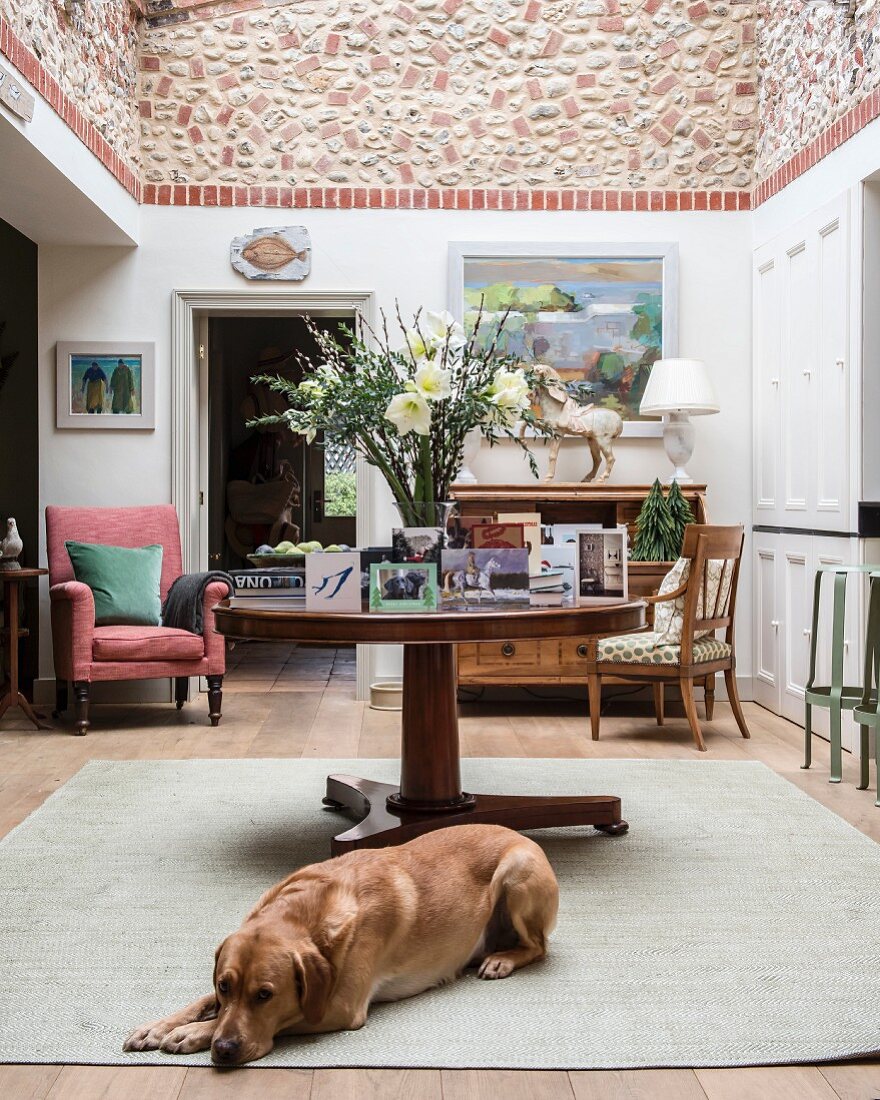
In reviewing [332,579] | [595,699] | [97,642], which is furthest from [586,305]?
[332,579]

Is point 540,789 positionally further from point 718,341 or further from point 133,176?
point 133,176

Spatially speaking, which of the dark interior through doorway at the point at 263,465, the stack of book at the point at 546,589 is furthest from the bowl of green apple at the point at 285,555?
the dark interior through doorway at the point at 263,465

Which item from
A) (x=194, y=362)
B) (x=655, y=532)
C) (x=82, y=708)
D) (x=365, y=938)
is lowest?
(x=82, y=708)

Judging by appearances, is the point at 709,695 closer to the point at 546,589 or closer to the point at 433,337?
the point at 546,589

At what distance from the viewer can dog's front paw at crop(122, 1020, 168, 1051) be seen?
2074mm

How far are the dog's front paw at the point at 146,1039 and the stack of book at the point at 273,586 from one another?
4.57ft

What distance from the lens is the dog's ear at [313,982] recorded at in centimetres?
197

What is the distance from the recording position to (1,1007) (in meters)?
2.25

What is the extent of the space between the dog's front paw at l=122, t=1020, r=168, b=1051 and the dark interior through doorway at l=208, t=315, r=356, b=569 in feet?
25.4

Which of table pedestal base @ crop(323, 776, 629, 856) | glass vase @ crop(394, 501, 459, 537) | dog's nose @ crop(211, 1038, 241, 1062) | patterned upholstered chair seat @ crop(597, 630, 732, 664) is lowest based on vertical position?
dog's nose @ crop(211, 1038, 241, 1062)

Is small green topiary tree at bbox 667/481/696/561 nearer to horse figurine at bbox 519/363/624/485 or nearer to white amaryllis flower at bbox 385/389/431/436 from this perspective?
horse figurine at bbox 519/363/624/485

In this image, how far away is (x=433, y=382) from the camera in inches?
122

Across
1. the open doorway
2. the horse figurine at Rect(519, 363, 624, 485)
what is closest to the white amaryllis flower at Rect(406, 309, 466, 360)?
the horse figurine at Rect(519, 363, 624, 485)

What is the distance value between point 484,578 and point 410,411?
0.49m
